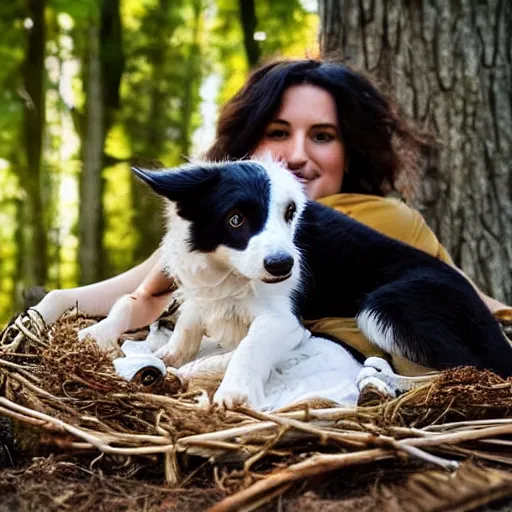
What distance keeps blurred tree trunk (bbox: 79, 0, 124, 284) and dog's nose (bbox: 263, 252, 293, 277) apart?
6.11 m

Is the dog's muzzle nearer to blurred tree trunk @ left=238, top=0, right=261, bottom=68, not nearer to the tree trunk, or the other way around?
blurred tree trunk @ left=238, top=0, right=261, bottom=68

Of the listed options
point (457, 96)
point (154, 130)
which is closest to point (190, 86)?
point (154, 130)

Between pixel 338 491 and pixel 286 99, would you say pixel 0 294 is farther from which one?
pixel 338 491

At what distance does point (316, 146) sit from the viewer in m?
3.65

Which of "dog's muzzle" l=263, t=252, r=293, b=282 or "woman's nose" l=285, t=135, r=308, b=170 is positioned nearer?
"dog's muzzle" l=263, t=252, r=293, b=282

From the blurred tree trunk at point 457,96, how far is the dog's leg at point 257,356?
2171 mm

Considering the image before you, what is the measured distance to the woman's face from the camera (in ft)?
11.8

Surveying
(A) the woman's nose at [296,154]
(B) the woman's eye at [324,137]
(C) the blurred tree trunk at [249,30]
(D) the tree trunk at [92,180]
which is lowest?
(D) the tree trunk at [92,180]

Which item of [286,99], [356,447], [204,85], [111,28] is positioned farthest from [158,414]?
[204,85]

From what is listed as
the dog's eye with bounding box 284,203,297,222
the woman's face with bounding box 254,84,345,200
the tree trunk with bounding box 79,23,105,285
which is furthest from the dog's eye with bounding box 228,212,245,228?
the tree trunk with bounding box 79,23,105,285

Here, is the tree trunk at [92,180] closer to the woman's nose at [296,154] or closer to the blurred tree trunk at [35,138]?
the blurred tree trunk at [35,138]

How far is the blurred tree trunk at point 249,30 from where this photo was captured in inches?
307

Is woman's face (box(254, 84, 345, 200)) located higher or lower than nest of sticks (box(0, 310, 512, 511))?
higher

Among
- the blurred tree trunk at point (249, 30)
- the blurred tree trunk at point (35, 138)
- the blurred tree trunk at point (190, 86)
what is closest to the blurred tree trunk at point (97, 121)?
the blurred tree trunk at point (35, 138)
